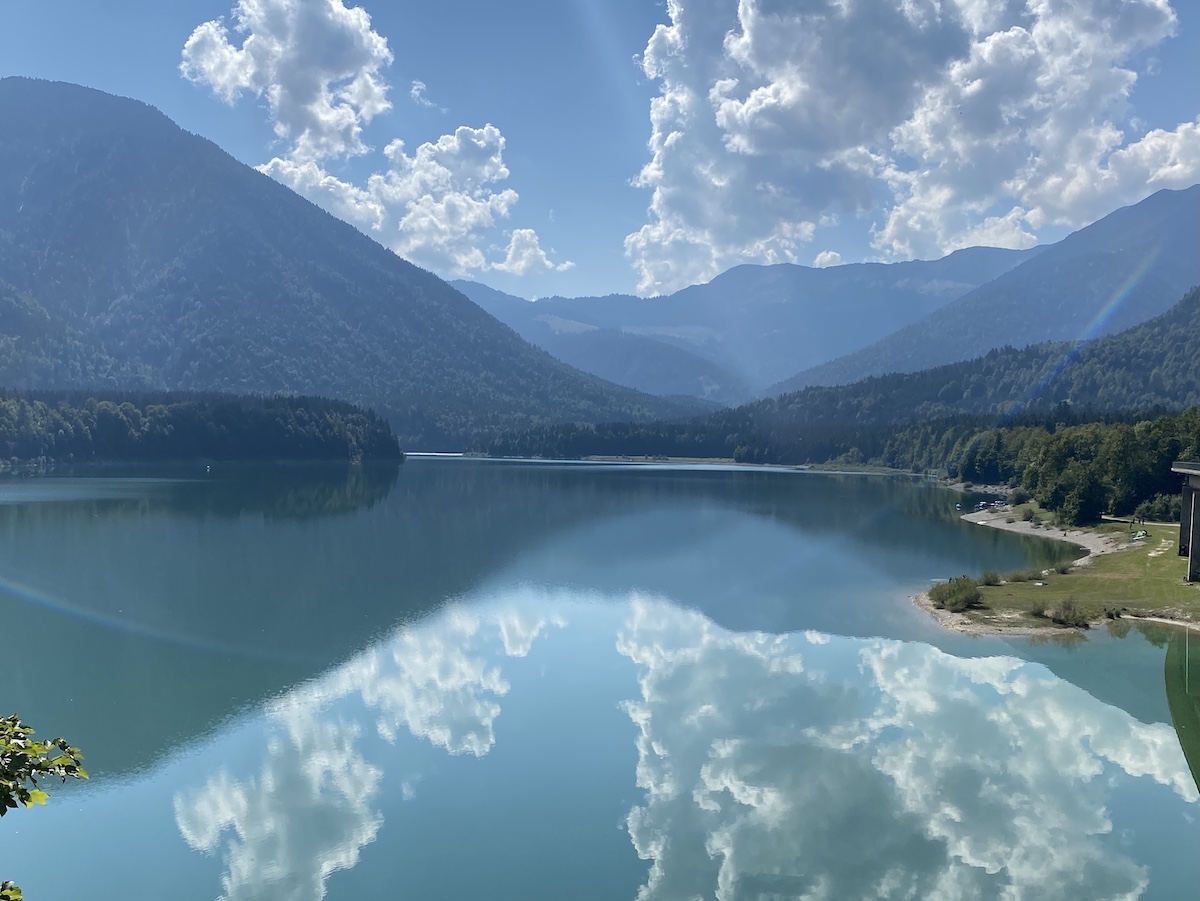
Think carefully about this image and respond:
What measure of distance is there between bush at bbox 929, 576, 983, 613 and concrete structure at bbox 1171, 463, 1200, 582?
11170 mm

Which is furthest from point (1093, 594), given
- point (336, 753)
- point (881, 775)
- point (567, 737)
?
point (336, 753)

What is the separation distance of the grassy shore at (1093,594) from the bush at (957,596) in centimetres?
40

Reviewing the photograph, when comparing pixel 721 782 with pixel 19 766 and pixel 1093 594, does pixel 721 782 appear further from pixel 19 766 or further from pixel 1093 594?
pixel 1093 594

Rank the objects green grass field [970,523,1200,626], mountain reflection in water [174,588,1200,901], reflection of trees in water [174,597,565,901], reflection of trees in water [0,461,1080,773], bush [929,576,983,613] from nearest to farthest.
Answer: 1. mountain reflection in water [174,588,1200,901]
2. reflection of trees in water [174,597,565,901]
3. reflection of trees in water [0,461,1080,773]
4. green grass field [970,523,1200,626]
5. bush [929,576,983,613]

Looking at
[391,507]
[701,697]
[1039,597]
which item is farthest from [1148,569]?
[391,507]

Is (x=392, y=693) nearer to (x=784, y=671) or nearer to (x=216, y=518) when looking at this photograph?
(x=784, y=671)

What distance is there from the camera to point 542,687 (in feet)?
113

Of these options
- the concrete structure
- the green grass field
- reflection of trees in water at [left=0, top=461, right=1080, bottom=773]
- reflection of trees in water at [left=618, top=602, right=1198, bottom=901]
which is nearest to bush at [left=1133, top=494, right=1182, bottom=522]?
reflection of trees in water at [left=0, top=461, right=1080, bottom=773]

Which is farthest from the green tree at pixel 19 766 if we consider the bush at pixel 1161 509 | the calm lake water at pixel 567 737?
the bush at pixel 1161 509

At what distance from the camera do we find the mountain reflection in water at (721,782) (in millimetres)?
19984

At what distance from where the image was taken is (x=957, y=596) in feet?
155

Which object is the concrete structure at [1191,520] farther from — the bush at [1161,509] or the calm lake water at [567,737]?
the bush at [1161,509]

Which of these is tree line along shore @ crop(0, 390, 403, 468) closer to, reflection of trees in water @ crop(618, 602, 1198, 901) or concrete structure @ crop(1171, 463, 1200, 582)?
reflection of trees in water @ crop(618, 602, 1198, 901)

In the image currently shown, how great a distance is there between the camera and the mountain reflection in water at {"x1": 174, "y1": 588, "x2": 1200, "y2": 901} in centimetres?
1998
